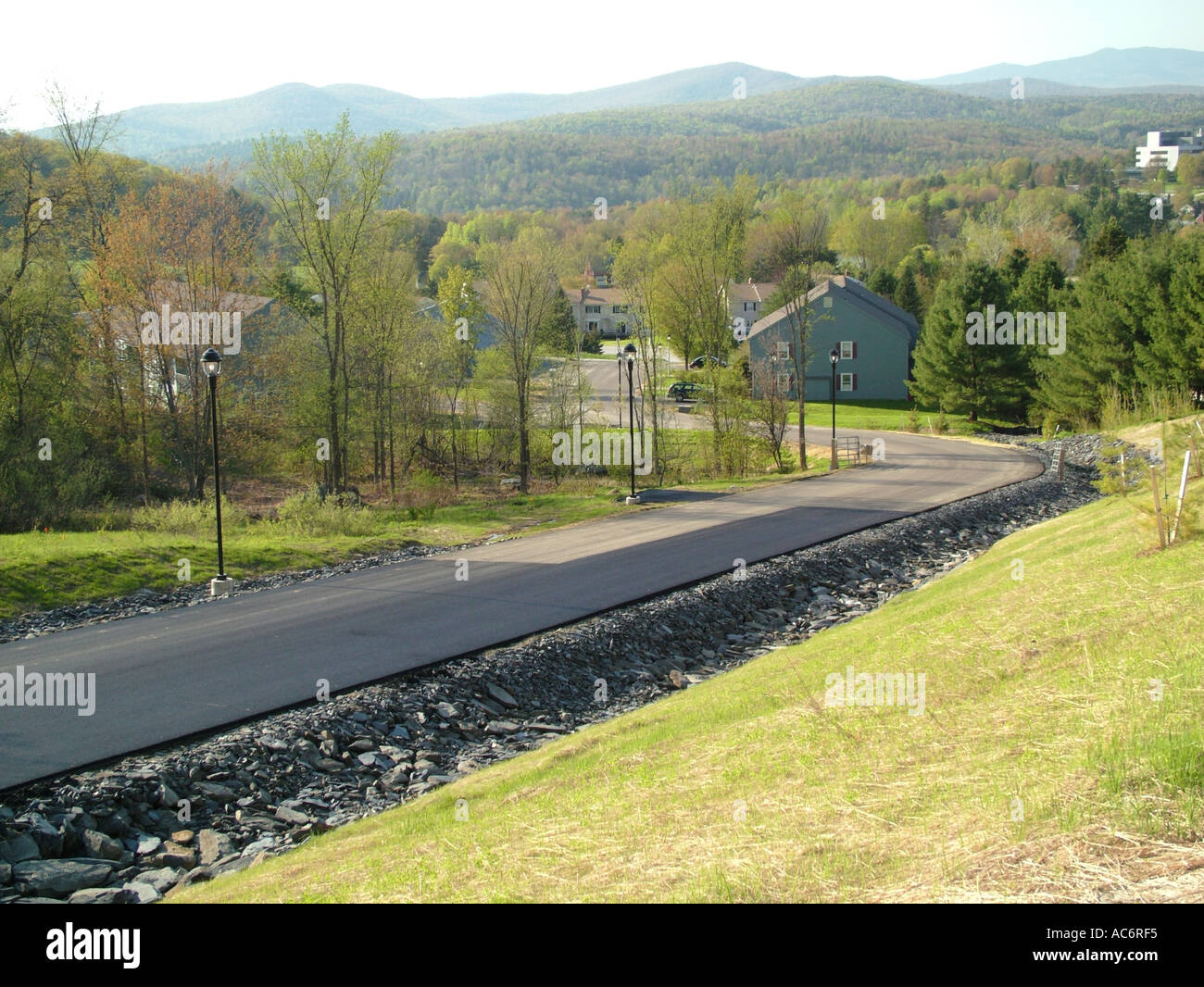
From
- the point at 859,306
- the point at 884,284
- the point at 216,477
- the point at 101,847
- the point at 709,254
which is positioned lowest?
the point at 101,847

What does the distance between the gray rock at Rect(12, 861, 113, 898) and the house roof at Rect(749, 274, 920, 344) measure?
59.4 metres

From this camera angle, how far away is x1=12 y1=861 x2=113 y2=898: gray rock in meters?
8.52

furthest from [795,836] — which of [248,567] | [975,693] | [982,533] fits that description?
[982,533]

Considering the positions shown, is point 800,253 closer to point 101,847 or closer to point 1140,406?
point 1140,406

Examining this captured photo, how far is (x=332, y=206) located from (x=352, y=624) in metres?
20.6

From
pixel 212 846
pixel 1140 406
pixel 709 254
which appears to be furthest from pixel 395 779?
pixel 1140 406

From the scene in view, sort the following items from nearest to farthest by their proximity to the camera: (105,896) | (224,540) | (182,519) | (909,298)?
(105,896)
(224,540)
(182,519)
(909,298)

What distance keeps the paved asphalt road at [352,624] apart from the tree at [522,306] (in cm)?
1299

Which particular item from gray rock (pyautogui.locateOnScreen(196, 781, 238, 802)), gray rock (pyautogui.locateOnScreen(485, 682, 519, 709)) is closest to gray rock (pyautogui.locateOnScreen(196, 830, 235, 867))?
gray rock (pyautogui.locateOnScreen(196, 781, 238, 802))

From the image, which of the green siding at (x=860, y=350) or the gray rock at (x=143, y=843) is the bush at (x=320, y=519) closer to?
the gray rock at (x=143, y=843)

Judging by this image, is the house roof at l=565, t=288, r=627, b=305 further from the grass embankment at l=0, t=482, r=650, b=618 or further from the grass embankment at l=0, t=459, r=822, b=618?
the grass embankment at l=0, t=482, r=650, b=618

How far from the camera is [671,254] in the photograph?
45500mm

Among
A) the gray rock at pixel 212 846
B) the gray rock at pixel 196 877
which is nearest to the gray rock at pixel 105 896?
the gray rock at pixel 196 877

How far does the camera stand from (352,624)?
53.5 feet
